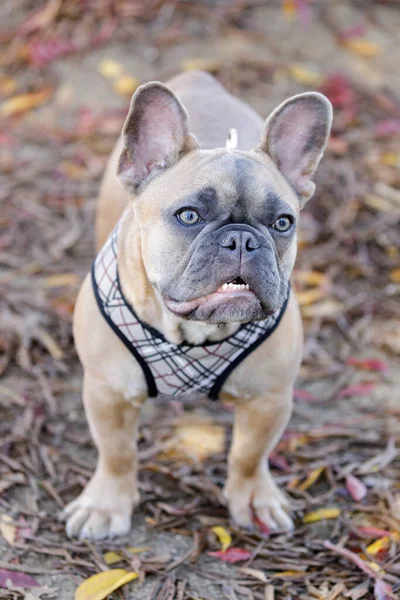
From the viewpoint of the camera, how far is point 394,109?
Result: 6.66 metres

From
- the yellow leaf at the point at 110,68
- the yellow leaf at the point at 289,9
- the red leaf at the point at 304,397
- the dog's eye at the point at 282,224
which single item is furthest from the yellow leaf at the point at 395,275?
the yellow leaf at the point at 289,9

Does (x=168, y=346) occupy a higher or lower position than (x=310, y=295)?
higher

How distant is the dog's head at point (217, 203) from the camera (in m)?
2.84

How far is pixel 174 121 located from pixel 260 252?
62 centimetres

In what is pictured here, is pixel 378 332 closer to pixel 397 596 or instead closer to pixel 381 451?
pixel 381 451

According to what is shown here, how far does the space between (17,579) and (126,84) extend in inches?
166

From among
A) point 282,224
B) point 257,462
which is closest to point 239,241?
point 282,224

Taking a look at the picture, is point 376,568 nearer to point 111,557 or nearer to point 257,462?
point 257,462

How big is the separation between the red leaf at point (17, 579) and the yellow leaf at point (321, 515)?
1.15 meters

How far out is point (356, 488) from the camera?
3.87m

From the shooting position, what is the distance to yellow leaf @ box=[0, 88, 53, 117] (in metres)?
6.50

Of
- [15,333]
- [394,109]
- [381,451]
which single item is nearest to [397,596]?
[381,451]

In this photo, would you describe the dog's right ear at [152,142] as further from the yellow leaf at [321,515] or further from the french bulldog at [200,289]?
the yellow leaf at [321,515]

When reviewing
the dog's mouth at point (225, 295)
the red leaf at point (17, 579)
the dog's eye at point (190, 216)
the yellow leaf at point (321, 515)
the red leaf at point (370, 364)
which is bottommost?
the red leaf at point (370, 364)
